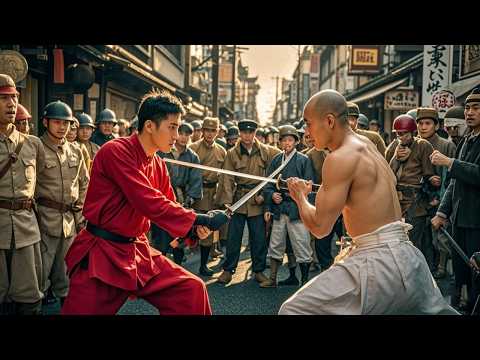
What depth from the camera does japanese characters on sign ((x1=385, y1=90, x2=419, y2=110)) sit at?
56.6 ft

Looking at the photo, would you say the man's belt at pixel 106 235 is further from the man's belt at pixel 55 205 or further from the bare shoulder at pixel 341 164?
the man's belt at pixel 55 205

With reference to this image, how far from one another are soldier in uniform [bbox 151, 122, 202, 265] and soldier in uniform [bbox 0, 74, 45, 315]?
11.4 feet

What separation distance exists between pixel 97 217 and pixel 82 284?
45 cm

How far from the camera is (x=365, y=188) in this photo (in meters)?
3.67

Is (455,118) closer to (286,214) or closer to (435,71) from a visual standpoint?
(286,214)

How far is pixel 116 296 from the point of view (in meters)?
4.12

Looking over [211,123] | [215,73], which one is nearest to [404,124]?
Result: [211,123]

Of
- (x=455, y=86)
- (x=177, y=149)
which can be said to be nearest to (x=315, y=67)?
(x=455, y=86)

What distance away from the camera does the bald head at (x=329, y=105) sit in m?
3.86

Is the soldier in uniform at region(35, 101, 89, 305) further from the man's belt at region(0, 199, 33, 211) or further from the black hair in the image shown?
the black hair

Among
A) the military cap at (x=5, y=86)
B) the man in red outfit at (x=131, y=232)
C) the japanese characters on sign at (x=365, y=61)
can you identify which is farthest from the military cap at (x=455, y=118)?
the japanese characters on sign at (x=365, y=61)

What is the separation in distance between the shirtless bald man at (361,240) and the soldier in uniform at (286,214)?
4.58m

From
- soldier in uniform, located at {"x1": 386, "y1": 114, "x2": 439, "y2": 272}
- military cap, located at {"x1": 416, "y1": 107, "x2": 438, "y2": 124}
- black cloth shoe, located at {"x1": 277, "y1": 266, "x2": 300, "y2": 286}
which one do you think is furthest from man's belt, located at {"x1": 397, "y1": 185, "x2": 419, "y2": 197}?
black cloth shoe, located at {"x1": 277, "y1": 266, "x2": 300, "y2": 286}

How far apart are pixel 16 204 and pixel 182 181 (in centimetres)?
397
